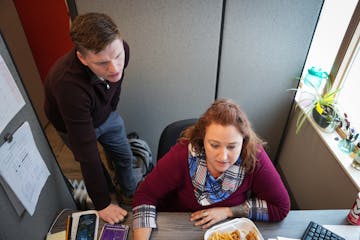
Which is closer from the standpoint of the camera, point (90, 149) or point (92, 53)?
point (92, 53)

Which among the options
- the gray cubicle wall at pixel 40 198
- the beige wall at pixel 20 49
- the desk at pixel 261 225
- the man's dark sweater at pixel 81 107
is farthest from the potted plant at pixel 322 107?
the beige wall at pixel 20 49

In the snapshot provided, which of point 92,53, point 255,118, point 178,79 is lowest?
point 255,118

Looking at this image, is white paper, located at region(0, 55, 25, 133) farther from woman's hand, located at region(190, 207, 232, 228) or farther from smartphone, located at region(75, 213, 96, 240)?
woman's hand, located at region(190, 207, 232, 228)

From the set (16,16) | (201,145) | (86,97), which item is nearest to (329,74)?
(201,145)

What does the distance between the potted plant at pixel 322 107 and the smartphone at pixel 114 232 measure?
122 centimetres

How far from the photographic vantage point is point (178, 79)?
5.56ft

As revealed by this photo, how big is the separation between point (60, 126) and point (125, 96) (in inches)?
20.3

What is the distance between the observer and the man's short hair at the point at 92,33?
3.00 ft

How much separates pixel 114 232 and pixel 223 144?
0.51 meters

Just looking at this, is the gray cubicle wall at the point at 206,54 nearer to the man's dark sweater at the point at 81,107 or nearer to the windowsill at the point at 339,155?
the windowsill at the point at 339,155

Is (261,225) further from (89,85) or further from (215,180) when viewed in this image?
(89,85)

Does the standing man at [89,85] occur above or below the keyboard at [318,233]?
above

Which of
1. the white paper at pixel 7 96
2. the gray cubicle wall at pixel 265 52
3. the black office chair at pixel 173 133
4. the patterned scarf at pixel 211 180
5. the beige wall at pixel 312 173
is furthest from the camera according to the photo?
the gray cubicle wall at pixel 265 52

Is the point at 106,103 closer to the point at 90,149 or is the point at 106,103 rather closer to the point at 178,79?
the point at 90,149
